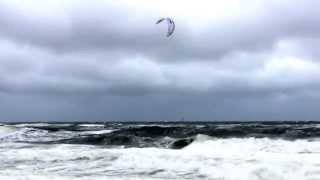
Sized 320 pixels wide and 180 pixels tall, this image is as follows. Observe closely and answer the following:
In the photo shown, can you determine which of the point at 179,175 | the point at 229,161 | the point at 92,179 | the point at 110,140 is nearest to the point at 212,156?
the point at 229,161

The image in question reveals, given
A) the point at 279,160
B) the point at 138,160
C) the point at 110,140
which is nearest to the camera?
the point at 279,160

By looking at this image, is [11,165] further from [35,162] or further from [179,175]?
[179,175]

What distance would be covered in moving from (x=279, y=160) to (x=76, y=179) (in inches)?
209

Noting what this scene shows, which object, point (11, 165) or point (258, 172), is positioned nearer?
point (258, 172)

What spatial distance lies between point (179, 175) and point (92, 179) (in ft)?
6.67

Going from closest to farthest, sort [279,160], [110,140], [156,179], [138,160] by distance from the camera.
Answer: [156,179] → [279,160] → [138,160] → [110,140]

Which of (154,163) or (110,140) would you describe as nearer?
(154,163)

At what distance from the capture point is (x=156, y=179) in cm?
1370

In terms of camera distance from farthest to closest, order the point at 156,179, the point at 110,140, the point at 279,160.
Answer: the point at 110,140
the point at 279,160
the point at 156,179

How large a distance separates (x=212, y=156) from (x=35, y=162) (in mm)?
5120

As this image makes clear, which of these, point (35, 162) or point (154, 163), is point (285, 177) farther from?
point (35, 162)

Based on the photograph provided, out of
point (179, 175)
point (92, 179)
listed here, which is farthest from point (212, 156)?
point (92, 179)

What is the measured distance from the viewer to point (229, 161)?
52.5ft

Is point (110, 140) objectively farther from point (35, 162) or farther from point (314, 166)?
point (314, 166)
